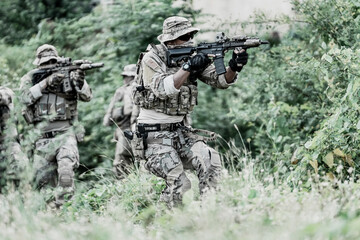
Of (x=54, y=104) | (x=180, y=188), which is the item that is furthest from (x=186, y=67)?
(x=54, y=104)

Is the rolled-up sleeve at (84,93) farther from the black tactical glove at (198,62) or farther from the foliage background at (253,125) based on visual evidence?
the black tactical glove at (198,62)

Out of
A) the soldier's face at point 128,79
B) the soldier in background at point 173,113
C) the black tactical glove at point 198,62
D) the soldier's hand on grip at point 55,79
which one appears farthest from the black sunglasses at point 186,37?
the soldier's face at point 128,79

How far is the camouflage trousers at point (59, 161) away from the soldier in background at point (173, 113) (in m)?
1.74

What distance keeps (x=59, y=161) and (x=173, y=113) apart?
220 cm

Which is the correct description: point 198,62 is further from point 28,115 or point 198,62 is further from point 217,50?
point 28,115

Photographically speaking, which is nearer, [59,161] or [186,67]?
[186,67]

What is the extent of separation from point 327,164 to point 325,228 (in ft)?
8.98

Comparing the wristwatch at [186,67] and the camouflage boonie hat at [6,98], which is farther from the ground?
the wristwatch at [186,67]

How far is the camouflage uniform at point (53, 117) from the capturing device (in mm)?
8094

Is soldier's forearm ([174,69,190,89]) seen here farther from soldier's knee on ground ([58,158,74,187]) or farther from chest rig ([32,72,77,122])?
chest rig ([32,72,77,122])

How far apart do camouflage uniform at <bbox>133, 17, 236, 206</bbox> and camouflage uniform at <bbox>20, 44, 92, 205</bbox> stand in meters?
1.91

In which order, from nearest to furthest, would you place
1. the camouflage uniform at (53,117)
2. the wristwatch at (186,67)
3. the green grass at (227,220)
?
the green grass at (227,220) → the wristwatch at (186,67) → the camouflage uniform at (53,117)

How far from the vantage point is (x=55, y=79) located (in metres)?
8.18

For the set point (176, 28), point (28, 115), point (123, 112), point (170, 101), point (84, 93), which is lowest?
point (123, 112)
